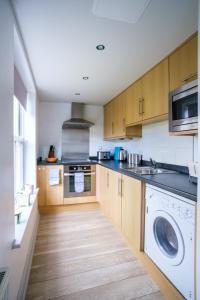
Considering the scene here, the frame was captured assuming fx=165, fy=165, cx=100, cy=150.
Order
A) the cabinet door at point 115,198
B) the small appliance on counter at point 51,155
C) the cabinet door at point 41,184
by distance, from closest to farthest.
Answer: the cabinet door at point 115,198 < the cabinet door at point 41,184 < the small appliance on counter at point 51,155

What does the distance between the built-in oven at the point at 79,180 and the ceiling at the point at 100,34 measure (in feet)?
5.47

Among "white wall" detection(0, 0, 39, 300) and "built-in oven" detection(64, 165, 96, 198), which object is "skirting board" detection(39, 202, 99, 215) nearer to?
"built-in oven" detection(64, 165, 96, 198)

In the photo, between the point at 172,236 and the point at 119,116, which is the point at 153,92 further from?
the point at 172,236

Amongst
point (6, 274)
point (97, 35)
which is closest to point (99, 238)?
point (6, 274)

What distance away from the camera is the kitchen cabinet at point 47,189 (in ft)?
9.89

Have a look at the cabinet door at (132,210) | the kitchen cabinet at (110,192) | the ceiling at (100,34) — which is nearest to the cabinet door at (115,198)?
the kitchen cabinet at (110,192)

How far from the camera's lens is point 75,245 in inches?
80.3

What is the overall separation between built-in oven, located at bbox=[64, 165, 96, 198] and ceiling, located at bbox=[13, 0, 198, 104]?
65.6 inches

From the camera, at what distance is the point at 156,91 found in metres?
1.96

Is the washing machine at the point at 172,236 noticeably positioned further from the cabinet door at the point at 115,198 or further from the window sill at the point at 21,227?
the window sill at the point at 21,227

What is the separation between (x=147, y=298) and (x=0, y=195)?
1381mm

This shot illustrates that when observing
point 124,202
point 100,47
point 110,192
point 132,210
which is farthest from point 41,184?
point 100,47

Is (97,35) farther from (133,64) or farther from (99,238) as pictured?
Answer: (99,238)

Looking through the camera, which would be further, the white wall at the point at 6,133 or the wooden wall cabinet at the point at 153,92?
the wooden wall cabinet at the point at 153,92
